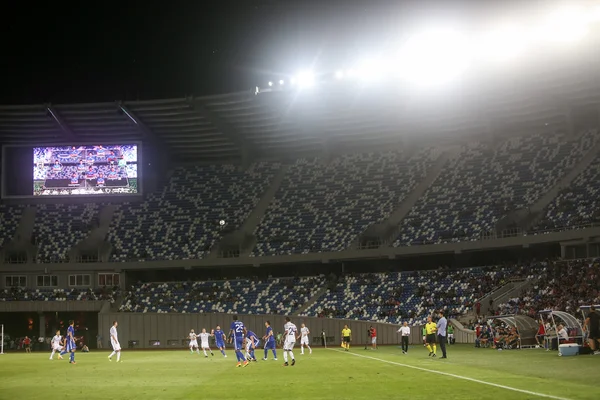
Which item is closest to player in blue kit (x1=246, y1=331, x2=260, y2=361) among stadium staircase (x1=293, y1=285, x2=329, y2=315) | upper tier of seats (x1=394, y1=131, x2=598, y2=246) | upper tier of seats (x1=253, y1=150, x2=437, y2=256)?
stadium staircase (x1=293, y1=285, x2=329, y2=315)

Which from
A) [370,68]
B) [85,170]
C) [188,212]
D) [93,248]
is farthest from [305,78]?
[85,170]

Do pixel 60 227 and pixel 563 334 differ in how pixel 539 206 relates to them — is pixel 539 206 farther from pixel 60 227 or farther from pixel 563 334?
pixel 60 227

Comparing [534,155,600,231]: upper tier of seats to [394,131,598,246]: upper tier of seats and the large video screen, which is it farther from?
the large video screen

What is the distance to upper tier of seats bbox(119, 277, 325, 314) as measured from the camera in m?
66.8

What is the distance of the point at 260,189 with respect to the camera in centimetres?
7850

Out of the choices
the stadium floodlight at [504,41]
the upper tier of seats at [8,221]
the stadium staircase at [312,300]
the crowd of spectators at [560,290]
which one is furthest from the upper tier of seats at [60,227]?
the stadium floodlight at [504,41]

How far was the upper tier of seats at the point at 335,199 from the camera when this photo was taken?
231 ft

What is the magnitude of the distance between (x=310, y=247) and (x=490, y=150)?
A: 1773 centimetres

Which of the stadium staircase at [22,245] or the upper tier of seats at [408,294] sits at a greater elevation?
the stadium staircase at [22,245]

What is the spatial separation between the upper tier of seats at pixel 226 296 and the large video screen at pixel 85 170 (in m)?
10.2

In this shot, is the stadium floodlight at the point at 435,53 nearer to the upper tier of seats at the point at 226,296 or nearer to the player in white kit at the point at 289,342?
the upper tier of seats at the point at 226,296

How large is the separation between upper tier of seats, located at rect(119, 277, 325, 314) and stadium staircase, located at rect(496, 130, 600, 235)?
52.5ft

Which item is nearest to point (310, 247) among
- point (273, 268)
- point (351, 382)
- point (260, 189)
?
point (273, 268)

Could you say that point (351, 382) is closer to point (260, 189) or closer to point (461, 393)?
point (461, 393)
